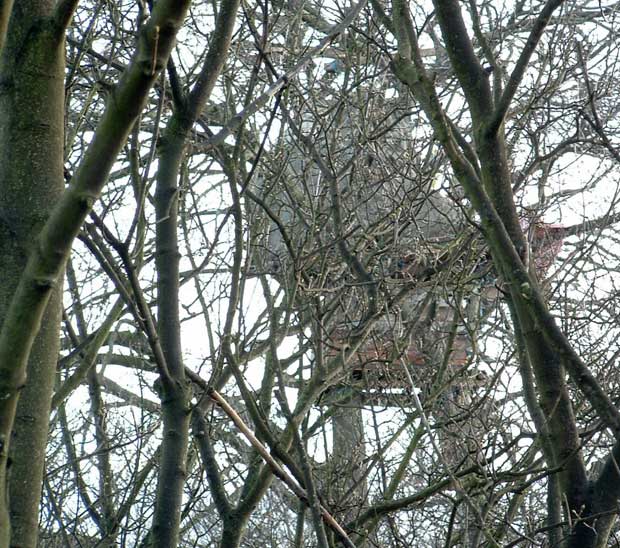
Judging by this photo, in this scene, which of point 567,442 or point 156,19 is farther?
point 567,442

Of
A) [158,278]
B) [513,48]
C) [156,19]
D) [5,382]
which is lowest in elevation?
[5,382]

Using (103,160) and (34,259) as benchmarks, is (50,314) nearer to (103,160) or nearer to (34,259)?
(34,259)

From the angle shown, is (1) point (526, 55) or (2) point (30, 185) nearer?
(2) point (30, 185)

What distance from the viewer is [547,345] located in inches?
114

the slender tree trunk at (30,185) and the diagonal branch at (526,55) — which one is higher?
Result: the diagonal branch at (526,55)

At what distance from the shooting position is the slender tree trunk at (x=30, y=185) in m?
1.88

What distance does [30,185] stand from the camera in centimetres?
206

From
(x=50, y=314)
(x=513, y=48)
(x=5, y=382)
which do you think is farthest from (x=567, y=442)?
(x=513, y=48)

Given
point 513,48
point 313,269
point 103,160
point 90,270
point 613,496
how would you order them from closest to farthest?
point 103,160, point 613,496, point 313,269, point 90,270, point 513,48

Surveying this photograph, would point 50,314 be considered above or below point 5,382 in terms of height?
above

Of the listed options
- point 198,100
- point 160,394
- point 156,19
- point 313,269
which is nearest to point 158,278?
point 160,394

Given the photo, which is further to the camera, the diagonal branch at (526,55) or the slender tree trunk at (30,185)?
the diagonal branch at (526,55)

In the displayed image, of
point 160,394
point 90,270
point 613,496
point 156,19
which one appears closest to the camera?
point 156,19

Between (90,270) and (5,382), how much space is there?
5.33 m
